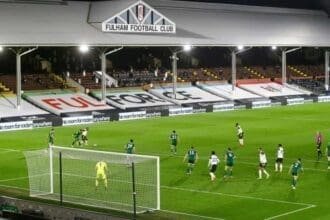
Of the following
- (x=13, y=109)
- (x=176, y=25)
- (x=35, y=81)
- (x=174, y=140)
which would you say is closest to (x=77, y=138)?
(x=174, y=140)

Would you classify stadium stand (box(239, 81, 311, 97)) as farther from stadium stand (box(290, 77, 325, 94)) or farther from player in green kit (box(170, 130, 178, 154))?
player in green kit (box(170, 130, 178, 154))

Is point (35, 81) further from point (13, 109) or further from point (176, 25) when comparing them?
point (176, 25)

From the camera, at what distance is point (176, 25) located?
229 feet

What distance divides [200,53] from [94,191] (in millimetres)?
61602

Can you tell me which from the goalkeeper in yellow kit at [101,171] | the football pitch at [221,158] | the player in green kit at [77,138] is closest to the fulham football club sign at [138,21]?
the football pitch at [221,158]

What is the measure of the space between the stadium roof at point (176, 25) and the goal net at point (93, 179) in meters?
27.9

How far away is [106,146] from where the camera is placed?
135 feet

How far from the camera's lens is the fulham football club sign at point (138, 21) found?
62.1 meters

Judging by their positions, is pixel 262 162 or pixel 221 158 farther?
pixel 221 158

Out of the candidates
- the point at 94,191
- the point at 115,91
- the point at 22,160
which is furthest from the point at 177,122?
the point at 94,191

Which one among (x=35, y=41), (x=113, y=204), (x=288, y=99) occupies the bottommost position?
(x=113, y=204)

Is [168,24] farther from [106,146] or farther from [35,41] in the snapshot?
[106,146]

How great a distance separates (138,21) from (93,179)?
39065 millimetres

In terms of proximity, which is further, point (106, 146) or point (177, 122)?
point (177, 122)
